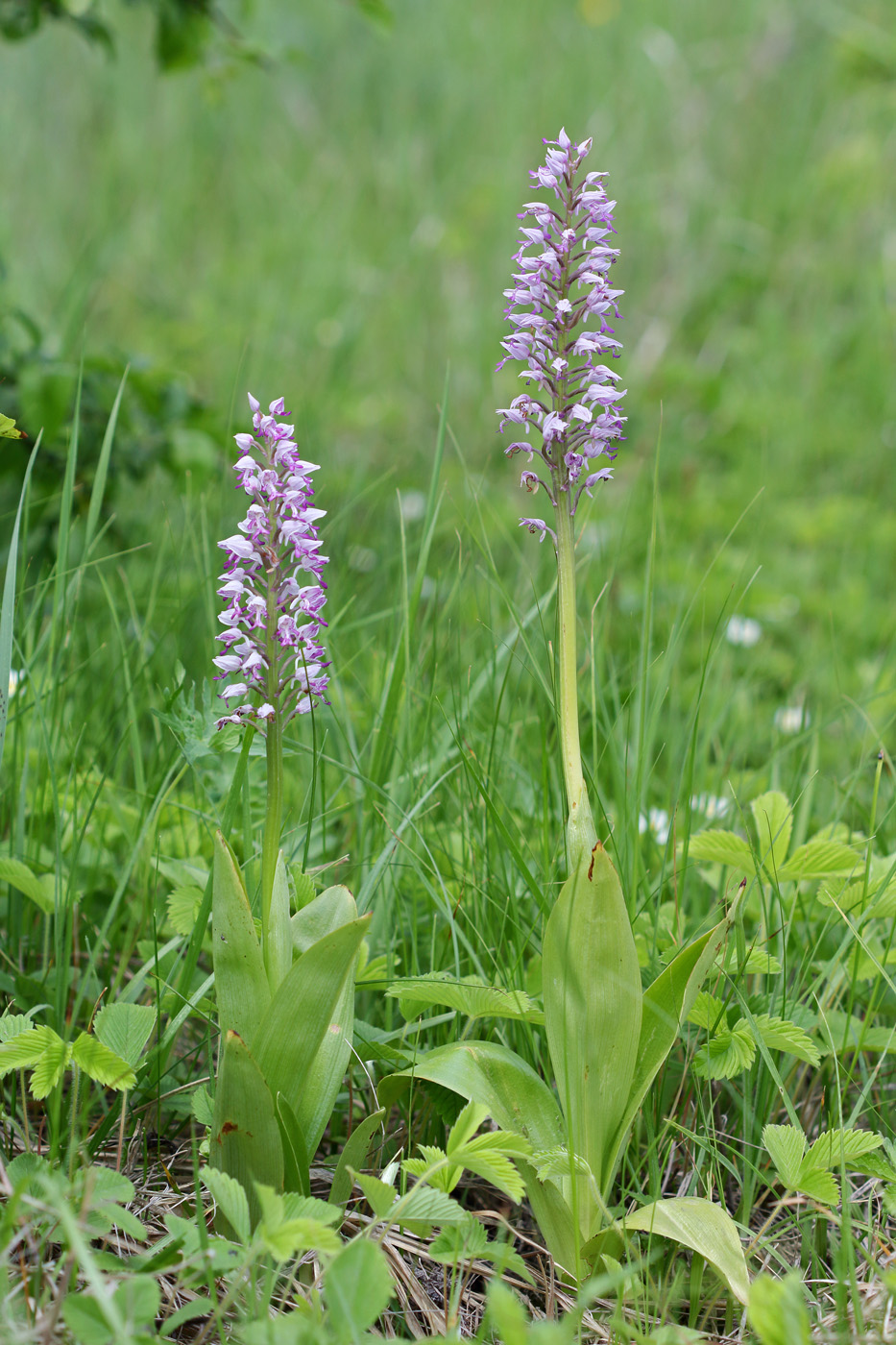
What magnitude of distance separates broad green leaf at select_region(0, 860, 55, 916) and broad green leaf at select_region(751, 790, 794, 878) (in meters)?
1.08

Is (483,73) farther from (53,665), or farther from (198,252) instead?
(53,665)

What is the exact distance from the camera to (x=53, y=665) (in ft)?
5.92

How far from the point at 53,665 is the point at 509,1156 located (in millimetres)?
1101

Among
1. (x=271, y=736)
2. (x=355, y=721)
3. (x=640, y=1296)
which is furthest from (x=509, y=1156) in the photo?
(x=355, y=721)

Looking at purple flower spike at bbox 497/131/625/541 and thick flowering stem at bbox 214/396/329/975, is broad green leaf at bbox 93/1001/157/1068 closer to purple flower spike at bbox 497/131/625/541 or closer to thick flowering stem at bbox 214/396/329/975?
thick flowering stem at bbox 214/396/329/975

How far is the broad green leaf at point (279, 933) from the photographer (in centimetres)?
123

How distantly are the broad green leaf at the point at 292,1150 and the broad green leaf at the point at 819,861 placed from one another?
81cm

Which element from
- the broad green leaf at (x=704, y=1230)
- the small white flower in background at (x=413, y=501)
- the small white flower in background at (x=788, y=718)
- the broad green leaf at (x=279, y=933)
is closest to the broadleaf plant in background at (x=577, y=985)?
the broad green leaf at (x=704, y=1230)

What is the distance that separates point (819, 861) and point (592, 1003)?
0.55 meters

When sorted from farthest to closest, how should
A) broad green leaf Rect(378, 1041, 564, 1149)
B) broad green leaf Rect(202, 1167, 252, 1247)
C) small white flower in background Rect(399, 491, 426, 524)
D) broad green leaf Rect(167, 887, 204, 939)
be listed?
1. small white flower in background Rect(399, 491, 426, 524)
2. broad green leaf Rect(167, 887, 204, 939)
3. broad green leaf Rect(378, 1041, 564, 1149)
4. broad green leaf Rect(202, 1167, 252, 1247)

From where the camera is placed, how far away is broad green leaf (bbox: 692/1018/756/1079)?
134 cm

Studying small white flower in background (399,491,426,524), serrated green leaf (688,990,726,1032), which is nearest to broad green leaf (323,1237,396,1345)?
serrated green leaf (688,990,726,1032)

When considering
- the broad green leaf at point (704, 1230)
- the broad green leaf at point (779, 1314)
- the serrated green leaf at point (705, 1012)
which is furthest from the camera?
the serrated green leaf at point (705, 1012)

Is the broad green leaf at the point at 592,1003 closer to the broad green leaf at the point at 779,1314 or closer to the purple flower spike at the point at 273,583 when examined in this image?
the broad green leaf at the point at 779,1314
